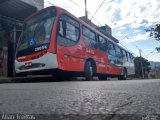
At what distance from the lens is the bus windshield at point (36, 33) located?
29.8 feet

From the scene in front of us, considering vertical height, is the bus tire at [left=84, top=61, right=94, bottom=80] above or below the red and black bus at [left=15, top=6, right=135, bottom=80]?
below

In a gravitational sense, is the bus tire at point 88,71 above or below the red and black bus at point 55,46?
below

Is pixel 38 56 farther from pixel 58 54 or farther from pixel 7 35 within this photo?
pixel 7 35

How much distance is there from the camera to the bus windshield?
357 inches

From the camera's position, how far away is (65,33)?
9.24 meters

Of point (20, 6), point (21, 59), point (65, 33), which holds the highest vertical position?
point (20, 6)

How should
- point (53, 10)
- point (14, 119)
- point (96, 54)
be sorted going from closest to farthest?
point (14, 119), point (53, 10), point (96, 54)

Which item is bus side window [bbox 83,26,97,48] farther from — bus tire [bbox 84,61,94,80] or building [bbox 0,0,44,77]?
building [bbox 0,0,44,77]

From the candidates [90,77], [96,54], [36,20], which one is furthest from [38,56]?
[96,54]

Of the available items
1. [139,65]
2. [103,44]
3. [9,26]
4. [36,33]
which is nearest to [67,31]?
[36,33]

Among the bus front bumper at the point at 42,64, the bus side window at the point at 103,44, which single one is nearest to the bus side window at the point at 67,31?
the bus front bumper at the point at 42,64

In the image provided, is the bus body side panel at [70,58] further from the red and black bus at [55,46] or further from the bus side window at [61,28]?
the bus side window at [61,28]

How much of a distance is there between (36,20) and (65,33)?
1471mm

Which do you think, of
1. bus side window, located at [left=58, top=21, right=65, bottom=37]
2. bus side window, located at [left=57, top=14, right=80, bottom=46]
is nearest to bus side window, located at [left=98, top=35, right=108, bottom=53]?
bus side window, located at [left=57, top=14, right=80, bottom=46]
